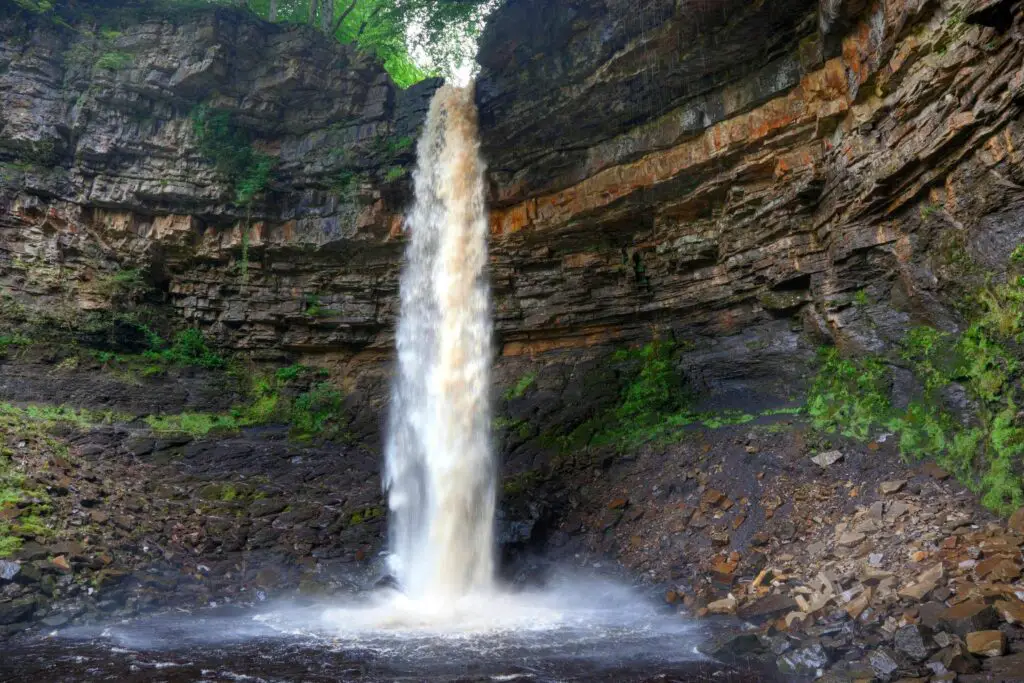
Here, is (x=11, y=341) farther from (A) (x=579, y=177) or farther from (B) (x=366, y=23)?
(B) (x=366, y=23)

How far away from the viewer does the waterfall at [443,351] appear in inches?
537

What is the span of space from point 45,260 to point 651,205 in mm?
15678

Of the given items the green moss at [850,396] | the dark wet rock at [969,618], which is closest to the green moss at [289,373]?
the green moss at [850,396]

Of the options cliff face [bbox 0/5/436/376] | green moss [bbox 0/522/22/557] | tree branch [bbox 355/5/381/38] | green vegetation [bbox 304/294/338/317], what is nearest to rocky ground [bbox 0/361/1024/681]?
green moss [bbox 0/522/22/557]

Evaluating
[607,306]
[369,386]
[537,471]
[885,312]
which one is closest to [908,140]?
[885,312]

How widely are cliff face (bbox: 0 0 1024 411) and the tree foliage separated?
96cm

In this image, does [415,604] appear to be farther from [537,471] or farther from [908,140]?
[908,140]

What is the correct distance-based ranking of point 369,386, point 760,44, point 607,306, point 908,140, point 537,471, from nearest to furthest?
1. point 908,140
2. point 760,44
3. point 537,471
4. point 607,306
5. point 369,386

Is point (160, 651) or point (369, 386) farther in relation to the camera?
point (369, 386)

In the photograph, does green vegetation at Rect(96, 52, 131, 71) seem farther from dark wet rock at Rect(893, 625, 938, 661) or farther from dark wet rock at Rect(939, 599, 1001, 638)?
dark wet rock at Rect(939, 599, 1001, 638)

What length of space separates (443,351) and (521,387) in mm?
2261

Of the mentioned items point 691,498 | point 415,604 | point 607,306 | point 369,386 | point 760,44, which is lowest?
point 415,604

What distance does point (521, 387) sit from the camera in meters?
16.8

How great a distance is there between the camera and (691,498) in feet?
37.3
